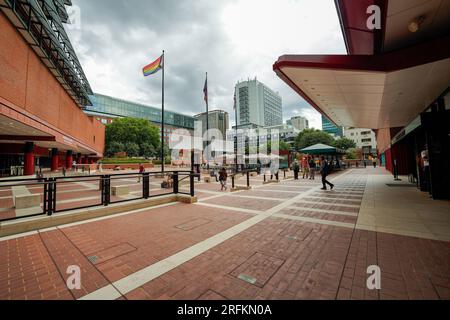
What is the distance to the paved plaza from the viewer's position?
2.42 m

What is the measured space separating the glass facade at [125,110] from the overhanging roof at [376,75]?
241 ft

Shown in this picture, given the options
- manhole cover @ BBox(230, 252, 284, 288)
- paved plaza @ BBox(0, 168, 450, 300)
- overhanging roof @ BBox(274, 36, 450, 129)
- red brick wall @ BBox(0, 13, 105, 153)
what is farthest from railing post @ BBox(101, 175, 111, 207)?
red brick wall @ BBox(0, 13, 105, 153)

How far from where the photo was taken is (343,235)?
418 centimetres

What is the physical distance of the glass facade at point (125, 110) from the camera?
7688 cm

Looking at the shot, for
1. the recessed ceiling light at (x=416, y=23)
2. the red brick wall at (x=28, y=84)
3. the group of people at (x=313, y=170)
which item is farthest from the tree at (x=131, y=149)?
the recessed ceiling light at (x=416, y=23)

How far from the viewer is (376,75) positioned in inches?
226

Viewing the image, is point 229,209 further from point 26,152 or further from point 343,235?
→ point 26,152

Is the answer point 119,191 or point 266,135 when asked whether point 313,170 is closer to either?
point 119,191

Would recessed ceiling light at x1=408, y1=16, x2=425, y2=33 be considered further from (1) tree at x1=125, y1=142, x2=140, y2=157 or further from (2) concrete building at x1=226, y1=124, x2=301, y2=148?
(2) concrete building at x1=226, y1=124, x2=301, y2=148

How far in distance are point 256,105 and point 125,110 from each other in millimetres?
68113

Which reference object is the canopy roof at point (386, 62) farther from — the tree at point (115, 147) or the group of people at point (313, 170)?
the tree at point (115, 147)

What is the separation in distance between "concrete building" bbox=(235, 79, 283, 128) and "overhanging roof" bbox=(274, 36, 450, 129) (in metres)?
88.3
